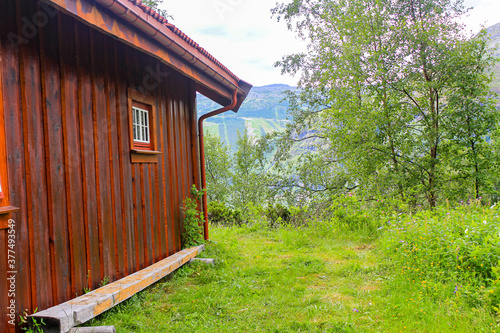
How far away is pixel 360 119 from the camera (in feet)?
33.5

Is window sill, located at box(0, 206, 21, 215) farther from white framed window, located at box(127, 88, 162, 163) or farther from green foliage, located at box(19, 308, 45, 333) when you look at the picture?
white framed window, located at box(127, 88, 162, 163)

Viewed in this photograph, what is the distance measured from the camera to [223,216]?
33.3 feet

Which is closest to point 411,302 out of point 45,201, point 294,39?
point 45,201

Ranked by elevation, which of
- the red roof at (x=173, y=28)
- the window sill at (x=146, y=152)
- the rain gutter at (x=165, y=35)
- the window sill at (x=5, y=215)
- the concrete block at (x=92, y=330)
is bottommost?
the concrete block at (x=92, y=330)

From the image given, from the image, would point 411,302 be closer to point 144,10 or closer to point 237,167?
point 144,10

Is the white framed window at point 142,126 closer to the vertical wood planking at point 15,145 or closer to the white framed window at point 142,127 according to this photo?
the white framed window at point 142,127

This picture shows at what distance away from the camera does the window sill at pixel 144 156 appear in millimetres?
3934

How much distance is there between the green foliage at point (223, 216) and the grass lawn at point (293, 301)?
4306 mm

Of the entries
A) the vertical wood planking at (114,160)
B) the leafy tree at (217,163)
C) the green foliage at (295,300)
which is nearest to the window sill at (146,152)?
the vertical wood planking at (114,160)

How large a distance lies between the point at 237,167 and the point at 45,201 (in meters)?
28.6

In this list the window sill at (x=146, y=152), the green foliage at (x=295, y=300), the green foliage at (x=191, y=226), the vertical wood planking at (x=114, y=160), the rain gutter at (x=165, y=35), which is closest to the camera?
the rain gutter at (x=165, y=35)

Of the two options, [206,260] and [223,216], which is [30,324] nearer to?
[206,260]

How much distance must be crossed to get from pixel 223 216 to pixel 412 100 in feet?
23.5

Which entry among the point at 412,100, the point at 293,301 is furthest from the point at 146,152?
the point at 412,100
